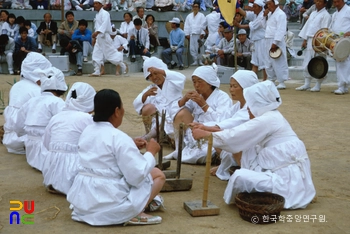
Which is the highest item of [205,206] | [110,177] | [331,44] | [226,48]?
[331,44]

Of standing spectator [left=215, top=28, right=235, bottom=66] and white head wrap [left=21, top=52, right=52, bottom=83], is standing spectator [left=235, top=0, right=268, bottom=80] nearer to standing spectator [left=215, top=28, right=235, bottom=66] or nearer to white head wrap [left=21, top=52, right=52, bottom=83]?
standing spectator [left=215, top=28, right=235, bottom=66]

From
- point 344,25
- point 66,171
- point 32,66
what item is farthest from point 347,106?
point 66,171

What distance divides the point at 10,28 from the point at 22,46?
2.74 feet

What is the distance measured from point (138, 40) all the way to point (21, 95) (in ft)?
33.4

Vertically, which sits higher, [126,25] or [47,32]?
[126,25]

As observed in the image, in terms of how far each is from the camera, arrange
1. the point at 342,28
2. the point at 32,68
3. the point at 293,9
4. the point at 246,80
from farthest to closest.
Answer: the point at 293,9, the point at 342,28, the point at 32,68, the point at 246,80

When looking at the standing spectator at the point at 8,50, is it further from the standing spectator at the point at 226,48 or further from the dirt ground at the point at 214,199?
the dirt ground at the point at 214,199

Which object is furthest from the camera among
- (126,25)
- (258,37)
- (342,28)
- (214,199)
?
(126,25)

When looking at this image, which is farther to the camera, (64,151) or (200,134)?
(64,151)

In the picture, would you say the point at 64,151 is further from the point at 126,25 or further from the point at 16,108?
the point at 126,25

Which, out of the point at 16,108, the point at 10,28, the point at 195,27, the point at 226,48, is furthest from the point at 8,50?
the point at 16,108

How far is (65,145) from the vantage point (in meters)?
5.11

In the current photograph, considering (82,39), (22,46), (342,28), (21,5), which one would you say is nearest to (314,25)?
(342,28)

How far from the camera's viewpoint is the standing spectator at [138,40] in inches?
655
